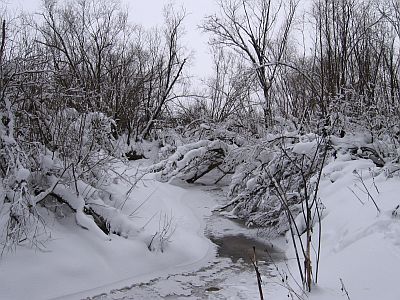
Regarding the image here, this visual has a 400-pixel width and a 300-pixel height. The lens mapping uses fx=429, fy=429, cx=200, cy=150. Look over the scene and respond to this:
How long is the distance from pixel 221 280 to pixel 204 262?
105cm

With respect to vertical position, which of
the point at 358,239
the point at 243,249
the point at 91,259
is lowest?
the point at 243,249

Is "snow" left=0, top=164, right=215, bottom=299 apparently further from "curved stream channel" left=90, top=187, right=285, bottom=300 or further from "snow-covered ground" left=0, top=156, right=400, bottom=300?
"curved stream channel" left=90, top=187, right=285, bottom=300

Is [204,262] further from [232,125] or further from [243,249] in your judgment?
[232,125]

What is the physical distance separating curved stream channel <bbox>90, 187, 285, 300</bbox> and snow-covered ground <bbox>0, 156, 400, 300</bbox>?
1 centimetres

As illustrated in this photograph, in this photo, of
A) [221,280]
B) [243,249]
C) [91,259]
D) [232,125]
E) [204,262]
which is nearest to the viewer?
[91,259]

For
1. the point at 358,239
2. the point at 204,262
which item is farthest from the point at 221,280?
the point at 358,239

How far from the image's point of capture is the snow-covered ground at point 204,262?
4.74m

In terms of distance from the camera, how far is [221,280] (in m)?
6.66

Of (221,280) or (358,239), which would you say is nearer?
(358,239)

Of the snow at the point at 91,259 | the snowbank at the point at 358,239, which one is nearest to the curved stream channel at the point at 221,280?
Result: the snow at the point at 91,259

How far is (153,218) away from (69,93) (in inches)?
123

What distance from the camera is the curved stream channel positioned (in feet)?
19.6

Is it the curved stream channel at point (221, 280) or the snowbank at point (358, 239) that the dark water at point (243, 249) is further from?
the snowbank at point (358, 239)

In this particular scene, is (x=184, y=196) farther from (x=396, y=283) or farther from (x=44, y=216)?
(x=396, y=283)
